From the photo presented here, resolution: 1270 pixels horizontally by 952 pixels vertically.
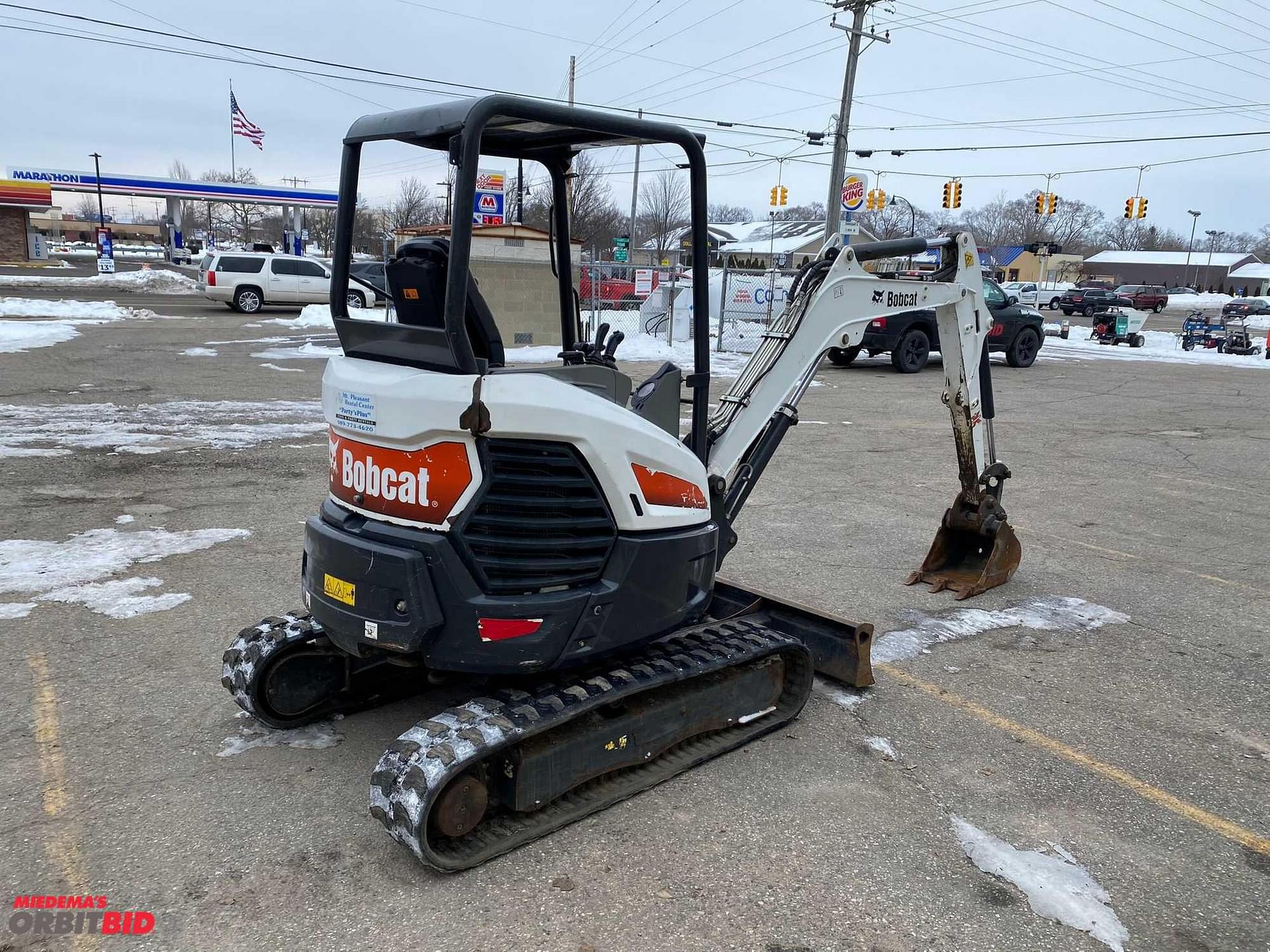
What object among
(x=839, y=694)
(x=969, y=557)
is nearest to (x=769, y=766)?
(x=839, y=694)

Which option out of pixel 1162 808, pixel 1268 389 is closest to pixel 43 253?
pixel 1268 389

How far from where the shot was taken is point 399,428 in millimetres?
3229

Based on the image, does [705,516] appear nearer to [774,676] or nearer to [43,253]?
[774,676]

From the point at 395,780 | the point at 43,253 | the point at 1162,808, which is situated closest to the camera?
the point at 395,780

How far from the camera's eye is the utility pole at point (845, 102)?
2438 centimetres

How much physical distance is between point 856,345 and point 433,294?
9.47 ft

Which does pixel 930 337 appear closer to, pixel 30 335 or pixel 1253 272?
pixel 30 335

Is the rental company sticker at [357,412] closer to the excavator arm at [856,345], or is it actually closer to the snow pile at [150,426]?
the excavator arm at [856,345]

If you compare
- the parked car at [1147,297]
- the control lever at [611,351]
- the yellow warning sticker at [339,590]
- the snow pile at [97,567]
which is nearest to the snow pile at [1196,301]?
the parked car at [1147,297]

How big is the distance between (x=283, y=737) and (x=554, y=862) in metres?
1.52

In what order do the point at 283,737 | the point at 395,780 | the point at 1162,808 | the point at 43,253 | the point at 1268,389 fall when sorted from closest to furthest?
the point at 395,780
the point at 1162,808
the point at 283,737
the point at 1268,389
the point at 43,253

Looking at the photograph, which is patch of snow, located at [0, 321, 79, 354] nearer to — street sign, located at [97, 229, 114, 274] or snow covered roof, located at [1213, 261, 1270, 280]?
street sign, located at [97, 229, 114, 274]

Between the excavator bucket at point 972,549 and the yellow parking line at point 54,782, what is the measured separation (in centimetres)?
507

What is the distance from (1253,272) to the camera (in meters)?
95.8
